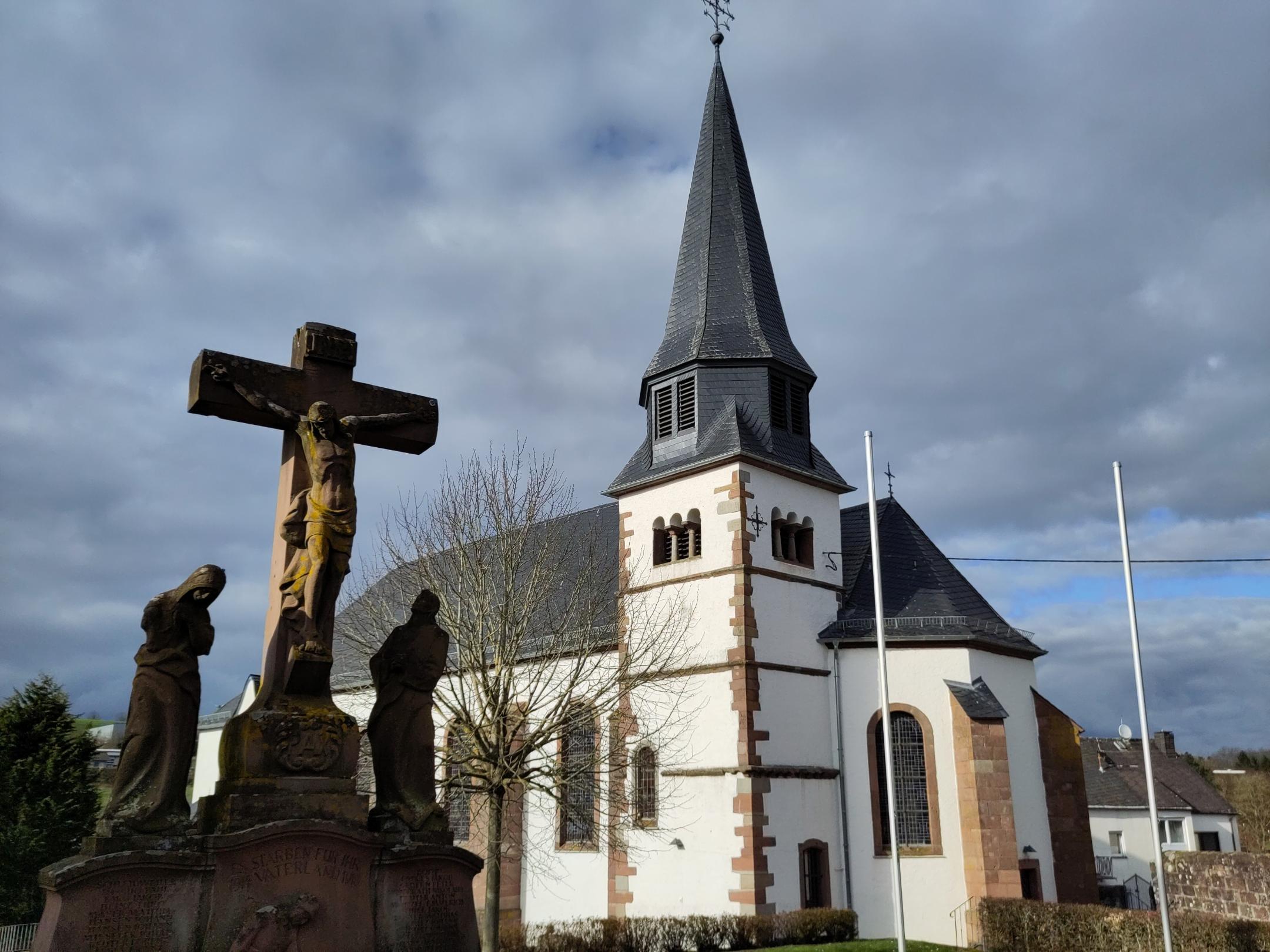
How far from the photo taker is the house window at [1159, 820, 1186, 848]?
162 ft

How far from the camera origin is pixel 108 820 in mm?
6301

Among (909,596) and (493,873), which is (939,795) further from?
(493,873)

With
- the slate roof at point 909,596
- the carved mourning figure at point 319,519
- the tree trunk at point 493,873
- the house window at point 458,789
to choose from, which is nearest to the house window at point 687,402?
the slate roof at point 909,596

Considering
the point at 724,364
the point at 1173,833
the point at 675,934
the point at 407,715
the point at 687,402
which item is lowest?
the point at 1173,833

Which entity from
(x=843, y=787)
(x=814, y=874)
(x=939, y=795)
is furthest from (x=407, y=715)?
(x=843, y=787)

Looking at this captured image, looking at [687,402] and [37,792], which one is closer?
[37,792]

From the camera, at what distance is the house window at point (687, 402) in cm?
2625

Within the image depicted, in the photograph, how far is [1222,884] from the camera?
1808 cm

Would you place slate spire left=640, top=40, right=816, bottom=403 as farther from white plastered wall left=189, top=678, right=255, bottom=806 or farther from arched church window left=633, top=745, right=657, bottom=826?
white plastered wall left=189, top=678, right=255, bottom=806

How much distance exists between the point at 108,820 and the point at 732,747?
17263 mm

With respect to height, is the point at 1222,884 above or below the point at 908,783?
below

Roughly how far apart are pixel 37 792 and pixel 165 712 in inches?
680

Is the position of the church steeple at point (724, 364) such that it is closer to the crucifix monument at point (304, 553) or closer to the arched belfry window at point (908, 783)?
the arched belfry window at point (908, 783)

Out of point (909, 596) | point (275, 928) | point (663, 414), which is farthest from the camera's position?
point (663, 414)
